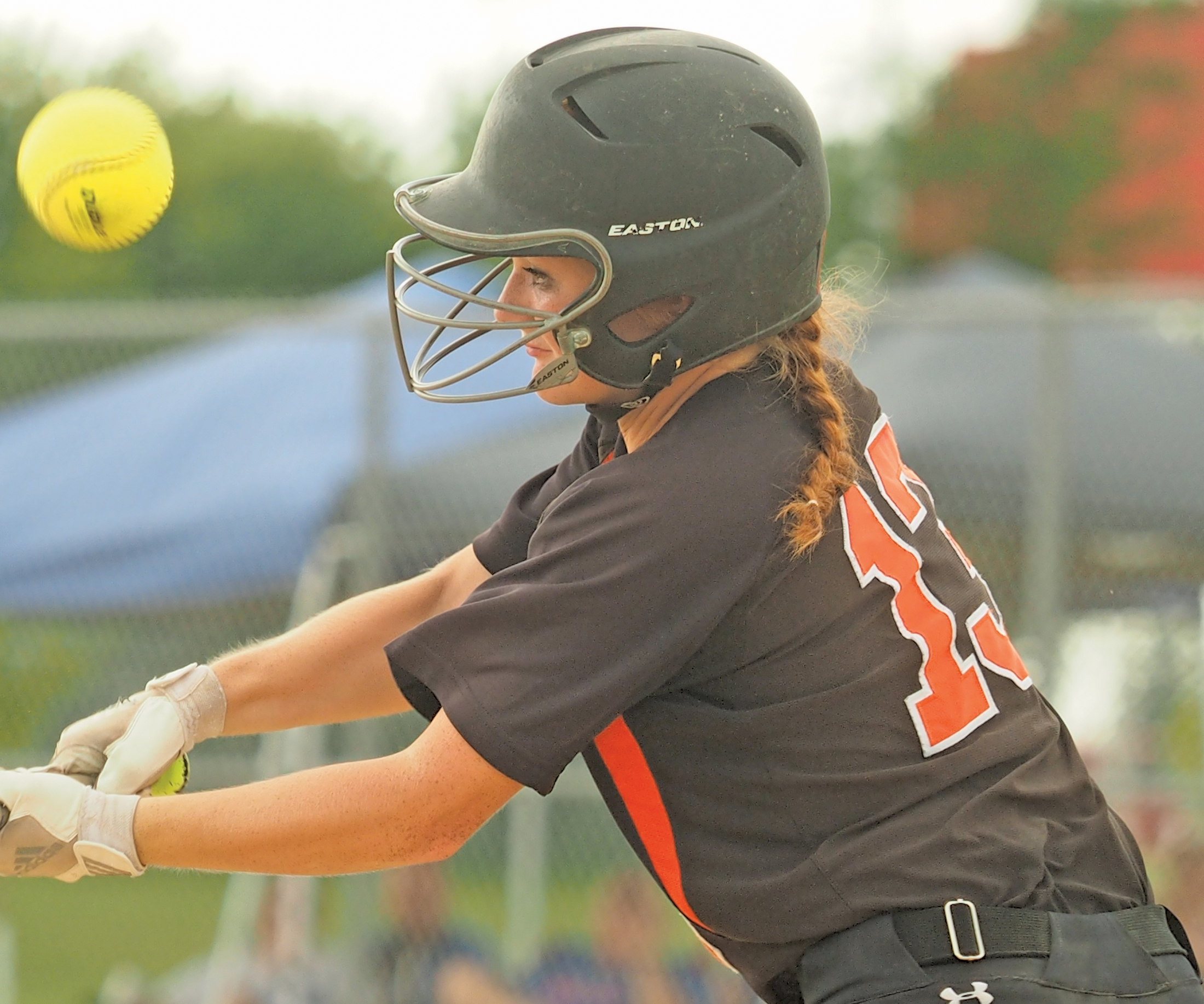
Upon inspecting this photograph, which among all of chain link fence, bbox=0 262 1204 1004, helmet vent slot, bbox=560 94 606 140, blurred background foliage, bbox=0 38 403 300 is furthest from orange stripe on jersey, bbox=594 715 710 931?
blurred background foliage, bbox=0 38 403 300

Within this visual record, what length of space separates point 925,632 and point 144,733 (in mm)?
1356

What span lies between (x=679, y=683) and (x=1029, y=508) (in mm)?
4046

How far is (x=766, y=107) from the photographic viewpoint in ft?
8.61

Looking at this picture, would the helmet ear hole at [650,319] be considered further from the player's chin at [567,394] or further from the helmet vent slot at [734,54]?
the helmet vent slot at [734,54]

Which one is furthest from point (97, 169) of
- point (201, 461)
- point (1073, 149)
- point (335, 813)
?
point (1073, 149)

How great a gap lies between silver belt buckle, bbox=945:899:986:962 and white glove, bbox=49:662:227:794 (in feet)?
4.44

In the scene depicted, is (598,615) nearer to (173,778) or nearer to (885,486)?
(885,486)

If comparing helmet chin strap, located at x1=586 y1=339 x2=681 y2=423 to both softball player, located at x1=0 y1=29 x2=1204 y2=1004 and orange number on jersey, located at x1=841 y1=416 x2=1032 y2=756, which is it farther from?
orange number on jersey, located at x1=841 y1=416 x2=1032 y2=756

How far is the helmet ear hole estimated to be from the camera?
2.62 meters

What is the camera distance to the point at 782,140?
266 cm

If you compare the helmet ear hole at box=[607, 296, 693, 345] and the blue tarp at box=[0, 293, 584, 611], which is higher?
the helmet ear hole at box=[607, 296, 693, 345]

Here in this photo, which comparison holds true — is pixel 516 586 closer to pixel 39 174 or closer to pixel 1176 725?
pixel 39 174

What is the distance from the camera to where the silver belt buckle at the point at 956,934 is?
239 cm

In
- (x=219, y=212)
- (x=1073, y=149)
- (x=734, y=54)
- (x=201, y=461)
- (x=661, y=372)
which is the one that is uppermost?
(x=734, y=54)
